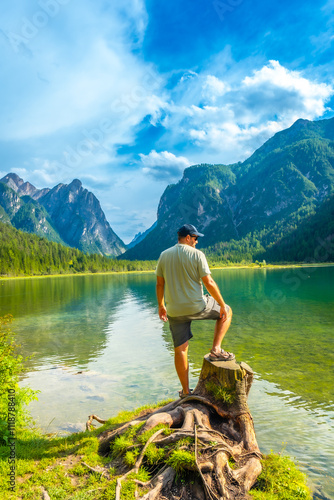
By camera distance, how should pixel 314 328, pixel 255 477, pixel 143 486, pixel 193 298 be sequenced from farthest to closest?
pixel 314 328 → pixel 193 298 → pixel 255 477 → pixel 143 486

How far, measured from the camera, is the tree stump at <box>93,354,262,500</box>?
4895 millimetres

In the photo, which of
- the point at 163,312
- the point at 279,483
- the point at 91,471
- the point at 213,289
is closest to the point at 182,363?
the point at 163,312

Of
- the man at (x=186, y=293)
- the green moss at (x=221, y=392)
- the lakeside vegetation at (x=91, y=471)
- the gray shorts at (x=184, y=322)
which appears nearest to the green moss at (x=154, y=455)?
the lakeside vegetation at (x=91, y=471)

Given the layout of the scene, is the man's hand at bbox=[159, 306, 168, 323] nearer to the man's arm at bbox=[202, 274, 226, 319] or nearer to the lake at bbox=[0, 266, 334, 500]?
the man's arm at bbox=[202, 274, 226, 319]

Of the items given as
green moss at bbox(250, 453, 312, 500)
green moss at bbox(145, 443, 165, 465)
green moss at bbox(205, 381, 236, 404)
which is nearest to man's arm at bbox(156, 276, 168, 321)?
green moss at bbox(205, 381, 236, 404)

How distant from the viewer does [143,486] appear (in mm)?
4953

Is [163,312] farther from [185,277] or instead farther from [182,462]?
[182,462]

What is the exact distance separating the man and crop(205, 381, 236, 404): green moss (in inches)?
22.8

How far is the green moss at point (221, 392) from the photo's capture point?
6719 millimetres

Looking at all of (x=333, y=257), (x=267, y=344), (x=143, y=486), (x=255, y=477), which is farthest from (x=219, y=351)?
(x=333, y=257)

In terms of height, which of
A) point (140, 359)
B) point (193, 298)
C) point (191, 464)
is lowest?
point (140, 359)

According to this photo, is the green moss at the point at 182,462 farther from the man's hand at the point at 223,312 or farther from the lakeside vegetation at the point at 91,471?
the man's hand at the point at 223,312

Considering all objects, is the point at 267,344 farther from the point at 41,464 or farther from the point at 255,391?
the point at 41,464

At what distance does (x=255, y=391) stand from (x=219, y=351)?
519cm
